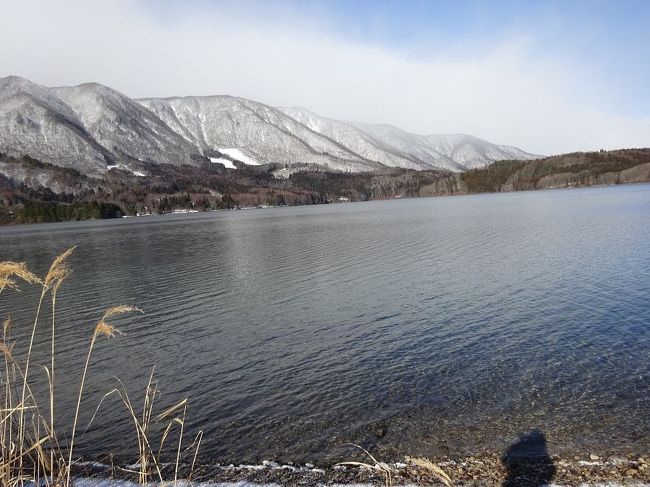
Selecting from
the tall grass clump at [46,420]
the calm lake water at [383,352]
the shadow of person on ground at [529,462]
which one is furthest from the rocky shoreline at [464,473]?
the tall grass clump at [46,420]

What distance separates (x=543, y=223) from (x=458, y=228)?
14.6 metres

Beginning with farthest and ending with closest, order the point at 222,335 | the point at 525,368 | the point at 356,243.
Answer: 1. the point at 356,243
2. the point at 222,335
3. the point at 525,368

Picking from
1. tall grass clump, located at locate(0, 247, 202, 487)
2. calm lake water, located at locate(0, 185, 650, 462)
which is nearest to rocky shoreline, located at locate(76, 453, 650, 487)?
calm lake water, located at locate(0, 185, 650, 462)

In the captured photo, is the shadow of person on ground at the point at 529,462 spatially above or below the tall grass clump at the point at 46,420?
below

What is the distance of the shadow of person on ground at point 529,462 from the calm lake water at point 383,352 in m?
0.36

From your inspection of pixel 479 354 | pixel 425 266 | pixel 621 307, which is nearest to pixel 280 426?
pixel 479 354

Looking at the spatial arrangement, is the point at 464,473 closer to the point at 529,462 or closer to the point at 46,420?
the point at 529,462

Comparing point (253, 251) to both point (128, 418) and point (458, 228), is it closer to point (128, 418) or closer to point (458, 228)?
point (458, 228)

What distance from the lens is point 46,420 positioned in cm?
1817

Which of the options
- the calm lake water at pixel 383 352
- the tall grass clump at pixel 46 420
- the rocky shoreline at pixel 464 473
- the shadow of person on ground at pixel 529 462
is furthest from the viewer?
the calm lake water at pixel 383 352

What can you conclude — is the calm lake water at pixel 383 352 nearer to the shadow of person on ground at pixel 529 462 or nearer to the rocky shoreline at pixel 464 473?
the shadow of person on ground at pixel 529 462

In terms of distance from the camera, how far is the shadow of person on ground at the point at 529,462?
39.5 ft

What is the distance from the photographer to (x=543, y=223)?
262 ft

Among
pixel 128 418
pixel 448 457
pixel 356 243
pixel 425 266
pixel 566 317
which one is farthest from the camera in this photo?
pixel 356 243
